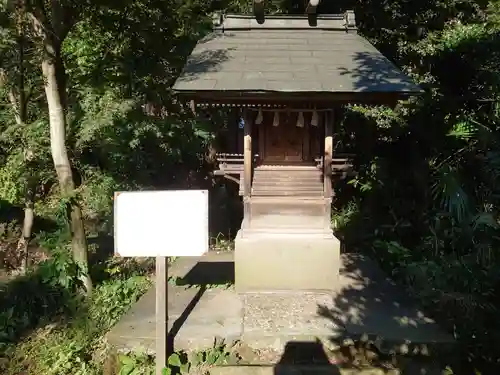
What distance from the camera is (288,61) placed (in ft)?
16.1

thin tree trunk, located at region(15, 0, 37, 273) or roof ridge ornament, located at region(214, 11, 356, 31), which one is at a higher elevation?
roof ridge ornament, located at region(214, 11, 356, 31)

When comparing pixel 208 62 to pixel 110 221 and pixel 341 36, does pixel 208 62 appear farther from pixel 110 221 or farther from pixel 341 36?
pixel 110 221

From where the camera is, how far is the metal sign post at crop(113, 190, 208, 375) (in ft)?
11.3

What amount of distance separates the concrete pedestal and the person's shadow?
1.16 meters

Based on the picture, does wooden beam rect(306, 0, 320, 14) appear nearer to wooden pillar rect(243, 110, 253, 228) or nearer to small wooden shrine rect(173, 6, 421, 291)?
small wooden shrine rect(173, 6, 421, 291)

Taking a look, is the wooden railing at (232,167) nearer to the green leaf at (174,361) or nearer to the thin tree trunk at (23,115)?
the green leaf at (174,361)

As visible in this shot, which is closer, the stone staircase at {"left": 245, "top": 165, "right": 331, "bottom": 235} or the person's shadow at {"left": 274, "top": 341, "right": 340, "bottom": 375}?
the person's shadow at {"left": 274, "top": 341, "right": 340, "bottom": 375}

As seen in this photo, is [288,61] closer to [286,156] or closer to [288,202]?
[286,156]

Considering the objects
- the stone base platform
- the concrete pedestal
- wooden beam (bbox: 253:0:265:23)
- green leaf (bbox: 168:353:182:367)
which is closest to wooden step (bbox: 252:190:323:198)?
the concrete pedestal

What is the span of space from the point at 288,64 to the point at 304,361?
3.22 meters

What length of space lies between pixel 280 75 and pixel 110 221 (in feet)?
17.6

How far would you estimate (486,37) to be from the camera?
7.40 meters

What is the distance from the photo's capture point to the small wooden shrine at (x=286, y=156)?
15.6ft

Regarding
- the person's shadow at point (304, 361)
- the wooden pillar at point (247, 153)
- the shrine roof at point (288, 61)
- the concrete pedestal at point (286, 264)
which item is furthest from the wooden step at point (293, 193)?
the person's shadow at point (304, 361)
